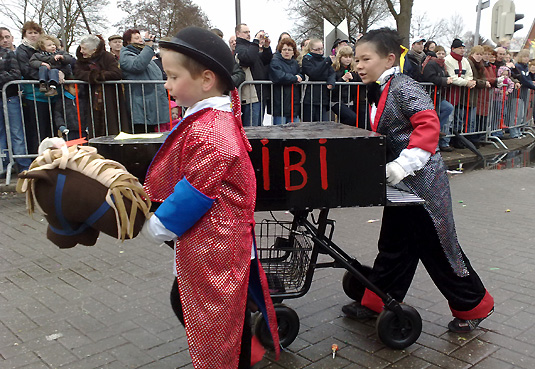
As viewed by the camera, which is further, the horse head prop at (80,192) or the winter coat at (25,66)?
the winter coat at (25,66)

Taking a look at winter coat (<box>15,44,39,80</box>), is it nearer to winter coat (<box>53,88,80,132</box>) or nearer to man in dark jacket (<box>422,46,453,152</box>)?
winter coat (<box>53,88,80,132</box>)

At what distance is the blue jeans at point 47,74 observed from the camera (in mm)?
7391

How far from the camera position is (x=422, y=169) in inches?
120

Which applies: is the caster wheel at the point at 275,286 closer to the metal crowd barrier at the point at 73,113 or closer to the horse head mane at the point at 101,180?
the horse head mane at the point at 101,180

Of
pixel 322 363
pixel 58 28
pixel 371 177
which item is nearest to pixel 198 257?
pixel 371 177

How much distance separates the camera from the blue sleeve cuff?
1960 millimetres

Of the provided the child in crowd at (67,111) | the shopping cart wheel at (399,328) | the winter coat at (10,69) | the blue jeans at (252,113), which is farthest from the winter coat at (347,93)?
the shopping cart wheel at (399,328)

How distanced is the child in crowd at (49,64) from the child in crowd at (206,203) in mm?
5978

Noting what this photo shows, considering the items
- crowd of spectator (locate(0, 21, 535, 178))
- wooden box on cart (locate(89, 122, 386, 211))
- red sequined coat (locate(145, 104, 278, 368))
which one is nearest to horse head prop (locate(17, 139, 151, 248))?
red sequined coat (locate(145, 104, 278, 368))

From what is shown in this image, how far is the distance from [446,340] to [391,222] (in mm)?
801

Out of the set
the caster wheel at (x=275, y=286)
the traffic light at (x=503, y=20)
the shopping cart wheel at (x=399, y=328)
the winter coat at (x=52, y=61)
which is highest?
the traffic light at (x=503, y=20)

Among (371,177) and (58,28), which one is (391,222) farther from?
(58,28)

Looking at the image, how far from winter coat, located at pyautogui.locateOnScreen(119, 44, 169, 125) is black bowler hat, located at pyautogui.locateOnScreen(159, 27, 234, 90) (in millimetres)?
5989

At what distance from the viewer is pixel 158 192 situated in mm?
2213
